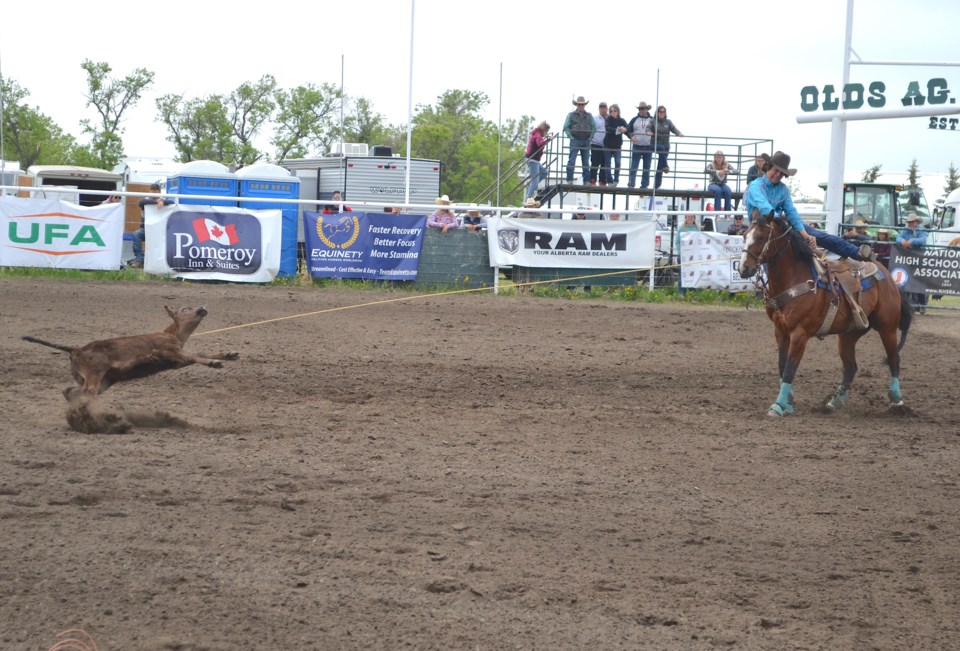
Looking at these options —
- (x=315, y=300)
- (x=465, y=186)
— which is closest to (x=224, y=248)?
(x=315, y=300)

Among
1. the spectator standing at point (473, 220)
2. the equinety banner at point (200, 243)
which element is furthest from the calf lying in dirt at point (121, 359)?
the spectator standing at point (473, 220)

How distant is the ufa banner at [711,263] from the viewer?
61.7ft

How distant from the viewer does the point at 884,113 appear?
61.9 ft

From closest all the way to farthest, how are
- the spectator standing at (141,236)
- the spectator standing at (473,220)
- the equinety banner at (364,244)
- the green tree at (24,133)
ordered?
the spectator standing at (141,236) → the equinety banner at (364,244) → the spectator standing at (473,220) → the green tree at (24,133)

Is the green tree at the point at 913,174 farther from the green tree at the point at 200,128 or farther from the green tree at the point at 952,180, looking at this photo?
the green tree at the point at 200,128

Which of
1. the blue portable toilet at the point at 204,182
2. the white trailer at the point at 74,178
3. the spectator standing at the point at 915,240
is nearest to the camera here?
the spectator standing at the point at 915,240

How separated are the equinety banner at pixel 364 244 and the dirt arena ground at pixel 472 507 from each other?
6.13m

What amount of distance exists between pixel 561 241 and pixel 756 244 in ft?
30.1

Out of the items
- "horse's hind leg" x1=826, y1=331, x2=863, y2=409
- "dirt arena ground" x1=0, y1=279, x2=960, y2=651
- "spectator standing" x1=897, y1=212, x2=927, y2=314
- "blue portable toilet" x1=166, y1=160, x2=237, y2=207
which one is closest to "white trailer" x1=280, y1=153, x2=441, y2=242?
"blue portable toilet" x1=166, y1=160, x2=237, y2=207

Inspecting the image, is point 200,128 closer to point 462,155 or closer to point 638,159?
point 462,155

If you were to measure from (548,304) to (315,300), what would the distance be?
152 inches

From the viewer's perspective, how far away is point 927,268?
18.1 metres

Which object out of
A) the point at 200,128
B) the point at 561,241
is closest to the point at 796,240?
the point at 561,241

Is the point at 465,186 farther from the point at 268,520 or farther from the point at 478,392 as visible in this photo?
the point at 268,520
